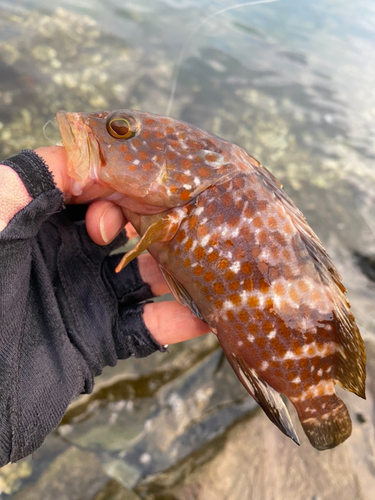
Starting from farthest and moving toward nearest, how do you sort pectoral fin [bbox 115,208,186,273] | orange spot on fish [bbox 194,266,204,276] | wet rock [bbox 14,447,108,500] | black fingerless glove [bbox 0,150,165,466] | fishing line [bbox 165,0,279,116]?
fishing line [bbox 165,0,279,116] < wet rock [bbox 14,447,108,500] < orange spot on fish [bbox 194,266,204,276] < pectoral fin [bbox 115,208,186,273] < black fingerless glove [bbox 0,150,165,466]

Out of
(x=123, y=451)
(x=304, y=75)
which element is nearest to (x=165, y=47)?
(x=304, y=75)

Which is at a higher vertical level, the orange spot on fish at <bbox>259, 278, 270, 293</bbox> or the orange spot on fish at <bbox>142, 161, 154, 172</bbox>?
the orange spot on fish at <bbox>142, 161, 154, 172</bbox>

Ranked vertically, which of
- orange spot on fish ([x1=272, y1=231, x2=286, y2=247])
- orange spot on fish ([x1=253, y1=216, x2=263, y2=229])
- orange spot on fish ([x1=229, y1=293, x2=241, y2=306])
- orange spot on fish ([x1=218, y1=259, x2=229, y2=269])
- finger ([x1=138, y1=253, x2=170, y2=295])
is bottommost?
finger ([x1=138, y1=253, x2=170, y2=295])

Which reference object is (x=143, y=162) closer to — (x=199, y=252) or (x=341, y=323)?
(x=199, y=252)

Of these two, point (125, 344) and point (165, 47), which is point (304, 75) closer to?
point (165, 47)

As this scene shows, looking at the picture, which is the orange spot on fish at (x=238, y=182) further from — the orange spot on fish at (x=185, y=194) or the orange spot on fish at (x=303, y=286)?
the orange spot on fish at (x=303, y=286)

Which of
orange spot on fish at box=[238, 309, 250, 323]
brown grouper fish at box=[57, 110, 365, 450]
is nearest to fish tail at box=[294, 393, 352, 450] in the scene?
brown grouper fish at box=[57, 110, 365, 450]

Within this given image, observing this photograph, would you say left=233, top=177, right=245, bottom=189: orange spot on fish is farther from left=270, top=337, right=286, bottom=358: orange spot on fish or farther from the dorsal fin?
left=270, top=337, right=286, bottom=358: orange spot on fish
